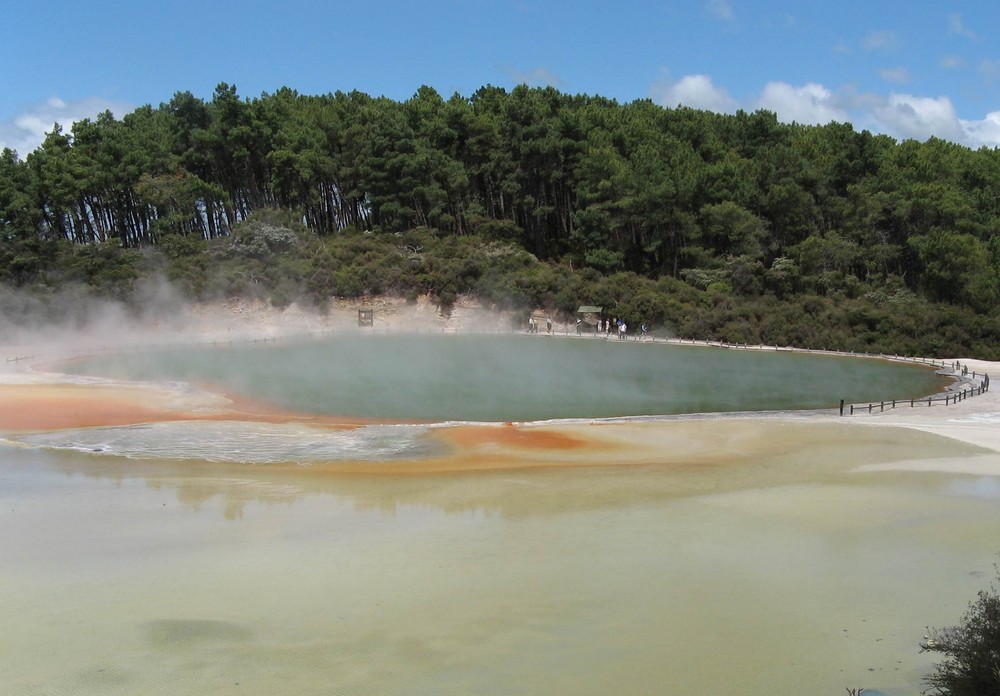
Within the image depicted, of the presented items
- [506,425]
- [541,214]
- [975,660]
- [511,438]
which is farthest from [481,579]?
[541,214]

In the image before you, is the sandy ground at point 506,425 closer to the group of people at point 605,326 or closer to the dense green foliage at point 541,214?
the dense green foliage at point 541,214

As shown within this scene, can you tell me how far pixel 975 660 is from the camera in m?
6.73

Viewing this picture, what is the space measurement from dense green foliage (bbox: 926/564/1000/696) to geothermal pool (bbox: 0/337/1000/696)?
0.45 meters

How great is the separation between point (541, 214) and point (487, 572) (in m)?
44.0

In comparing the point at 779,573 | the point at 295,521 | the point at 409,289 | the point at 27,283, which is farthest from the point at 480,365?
the point at 27,283

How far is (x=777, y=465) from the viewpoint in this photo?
1666cm

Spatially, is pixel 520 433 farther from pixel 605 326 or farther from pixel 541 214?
pixel 541 214

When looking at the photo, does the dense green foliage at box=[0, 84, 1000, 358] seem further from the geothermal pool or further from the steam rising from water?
the geothermal pool

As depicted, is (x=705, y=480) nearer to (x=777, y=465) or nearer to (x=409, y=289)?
(x=777, y=465)

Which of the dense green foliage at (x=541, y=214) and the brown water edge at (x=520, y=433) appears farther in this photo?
the dense green foliage at (x=541, y=214)

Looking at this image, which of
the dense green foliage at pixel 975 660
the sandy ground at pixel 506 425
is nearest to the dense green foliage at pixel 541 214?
the sandy ground at pixel 506 425

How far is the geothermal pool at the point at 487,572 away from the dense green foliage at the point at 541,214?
27740 mm

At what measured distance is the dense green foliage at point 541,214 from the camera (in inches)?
1676

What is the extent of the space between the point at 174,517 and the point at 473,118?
150ft
